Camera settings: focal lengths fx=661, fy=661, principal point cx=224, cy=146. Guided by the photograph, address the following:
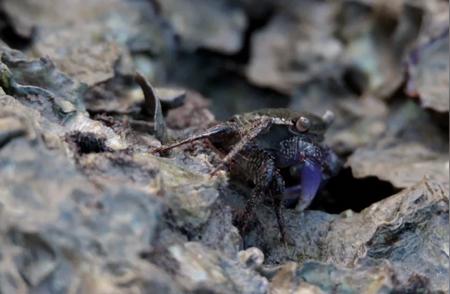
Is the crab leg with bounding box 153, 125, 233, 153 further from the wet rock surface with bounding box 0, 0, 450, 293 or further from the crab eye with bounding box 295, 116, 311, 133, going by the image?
the crab eye with bounding box 295, 116, 311, 133

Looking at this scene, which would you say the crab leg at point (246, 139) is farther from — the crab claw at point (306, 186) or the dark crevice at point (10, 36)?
the dark crevice at point (10, 36)

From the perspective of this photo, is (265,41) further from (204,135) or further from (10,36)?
(204,135)

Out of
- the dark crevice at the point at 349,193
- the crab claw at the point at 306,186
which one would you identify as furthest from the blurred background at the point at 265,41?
the crab claw at the point at 306,186

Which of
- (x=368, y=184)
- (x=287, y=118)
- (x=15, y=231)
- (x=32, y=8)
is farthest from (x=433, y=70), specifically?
(x=15, y=231)

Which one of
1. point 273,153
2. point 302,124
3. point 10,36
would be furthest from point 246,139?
point 10,36

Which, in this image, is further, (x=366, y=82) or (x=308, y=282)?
(x=366, y=82)

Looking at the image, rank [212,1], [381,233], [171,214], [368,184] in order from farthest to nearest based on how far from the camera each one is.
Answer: [212,1] → [368,184] → [381,233] → [171,214]

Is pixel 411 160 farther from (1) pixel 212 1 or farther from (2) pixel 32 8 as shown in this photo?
(2) pixel 32 8
